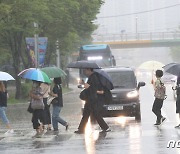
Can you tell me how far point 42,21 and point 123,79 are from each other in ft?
66.5

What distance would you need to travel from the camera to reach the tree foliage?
3391 centimetres

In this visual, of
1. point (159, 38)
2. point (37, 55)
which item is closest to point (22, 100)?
point (37, 55)

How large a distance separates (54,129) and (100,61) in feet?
84.7

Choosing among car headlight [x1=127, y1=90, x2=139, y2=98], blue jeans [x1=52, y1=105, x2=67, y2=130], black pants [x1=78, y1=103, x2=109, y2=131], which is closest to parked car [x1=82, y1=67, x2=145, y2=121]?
car headlight [x1=127, y1=90, x2=139, y2=98]

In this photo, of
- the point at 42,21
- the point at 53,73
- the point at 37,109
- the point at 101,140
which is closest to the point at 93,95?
the point at 53,73

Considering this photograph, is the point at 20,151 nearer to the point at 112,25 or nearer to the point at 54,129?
the point at 54,129

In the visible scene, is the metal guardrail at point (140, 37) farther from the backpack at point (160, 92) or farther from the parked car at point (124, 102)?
the backpack at point (160, 92)

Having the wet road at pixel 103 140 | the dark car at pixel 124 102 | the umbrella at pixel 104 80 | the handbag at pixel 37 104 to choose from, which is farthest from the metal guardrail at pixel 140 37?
the umbrella at pixel 104 80

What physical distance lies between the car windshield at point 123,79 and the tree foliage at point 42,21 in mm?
10249

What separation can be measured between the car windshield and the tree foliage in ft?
33.6

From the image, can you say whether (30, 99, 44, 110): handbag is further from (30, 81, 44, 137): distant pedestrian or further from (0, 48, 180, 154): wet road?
(0, 48, 180, 154): wet road

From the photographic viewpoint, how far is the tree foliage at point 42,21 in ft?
111

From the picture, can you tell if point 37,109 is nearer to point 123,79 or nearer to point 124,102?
point 124,102

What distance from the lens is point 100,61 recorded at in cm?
4328
